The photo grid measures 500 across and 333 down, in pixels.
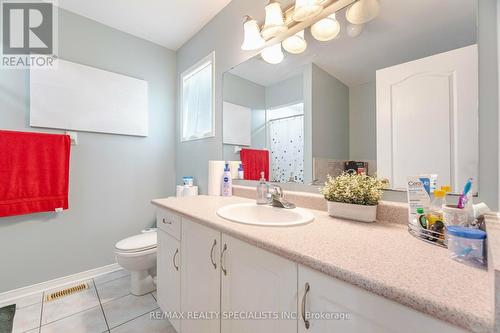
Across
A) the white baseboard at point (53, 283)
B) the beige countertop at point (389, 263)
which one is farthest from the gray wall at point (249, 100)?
the white baseboard at point (53, 283)

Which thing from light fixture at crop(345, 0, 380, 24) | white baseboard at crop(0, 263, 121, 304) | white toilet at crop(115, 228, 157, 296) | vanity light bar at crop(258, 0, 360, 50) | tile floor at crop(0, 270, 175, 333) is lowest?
tile floor at crop(0, 270, 175, 333)

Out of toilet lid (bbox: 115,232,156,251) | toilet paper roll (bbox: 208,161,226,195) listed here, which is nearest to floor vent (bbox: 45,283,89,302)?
toilet lid (bbox: 115,232,156,251)

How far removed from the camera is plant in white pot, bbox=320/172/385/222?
875mm

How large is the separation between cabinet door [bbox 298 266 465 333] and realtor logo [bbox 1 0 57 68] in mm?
2426

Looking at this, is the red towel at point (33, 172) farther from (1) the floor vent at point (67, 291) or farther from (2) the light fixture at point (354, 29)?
(2) the light fixture at point (354, 29)

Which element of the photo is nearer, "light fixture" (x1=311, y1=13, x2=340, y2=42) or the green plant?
the green plant

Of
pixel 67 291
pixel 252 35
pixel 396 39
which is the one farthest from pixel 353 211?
pixel 67 291

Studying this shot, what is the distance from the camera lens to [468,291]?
0.41 metres

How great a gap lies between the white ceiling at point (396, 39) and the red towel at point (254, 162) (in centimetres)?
65

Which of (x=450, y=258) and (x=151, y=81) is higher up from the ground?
(x=151, y=81)

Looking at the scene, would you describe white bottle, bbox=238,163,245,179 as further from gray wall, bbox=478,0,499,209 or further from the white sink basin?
gray wall, bbox=478,0,499,209

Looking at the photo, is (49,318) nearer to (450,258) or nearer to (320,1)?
(450,258)

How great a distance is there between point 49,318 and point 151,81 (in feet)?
7.01

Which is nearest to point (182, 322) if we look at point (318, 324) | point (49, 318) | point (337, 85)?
point (318, 324)
